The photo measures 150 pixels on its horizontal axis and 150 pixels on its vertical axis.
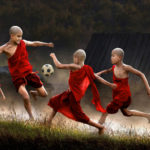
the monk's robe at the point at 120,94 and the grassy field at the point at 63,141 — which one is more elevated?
the monk's robe at the point at 120,94

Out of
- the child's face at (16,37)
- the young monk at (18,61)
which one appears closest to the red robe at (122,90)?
the young monk at (18,61)

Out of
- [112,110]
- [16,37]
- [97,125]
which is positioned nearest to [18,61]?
[16,37]

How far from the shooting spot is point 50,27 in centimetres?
2044

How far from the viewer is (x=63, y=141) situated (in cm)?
667

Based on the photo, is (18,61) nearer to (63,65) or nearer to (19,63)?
(19,63)

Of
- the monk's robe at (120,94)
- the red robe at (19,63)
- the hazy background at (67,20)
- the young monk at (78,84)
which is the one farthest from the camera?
the hazy background at (67,20)

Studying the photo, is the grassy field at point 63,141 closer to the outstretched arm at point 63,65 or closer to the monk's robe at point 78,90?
the monk's robe at point 78,90

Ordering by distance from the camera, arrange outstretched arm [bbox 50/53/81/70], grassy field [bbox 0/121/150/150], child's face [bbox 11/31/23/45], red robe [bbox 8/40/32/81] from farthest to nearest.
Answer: red robe [bbox 8/40/32/81]
child's face [bbox 11/31/23/45]
outstretched arm [bbox 50/53/81/70]
grassy field [bbox 0/121/150/150]

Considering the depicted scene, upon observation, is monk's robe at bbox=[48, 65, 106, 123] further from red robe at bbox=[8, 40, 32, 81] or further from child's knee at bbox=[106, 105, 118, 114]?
red robe at bbox=[8, 40, 32, 81]

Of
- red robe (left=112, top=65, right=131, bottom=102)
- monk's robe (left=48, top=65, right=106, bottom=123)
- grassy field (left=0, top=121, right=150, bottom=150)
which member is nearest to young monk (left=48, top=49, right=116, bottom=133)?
monk's robe (left=48, top=65, right=106, bottom=123)

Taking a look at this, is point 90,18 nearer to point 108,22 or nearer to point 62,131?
point 108,22

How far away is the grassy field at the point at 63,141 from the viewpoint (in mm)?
6598

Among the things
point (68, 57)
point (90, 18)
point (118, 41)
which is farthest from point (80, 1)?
point (118, 41)

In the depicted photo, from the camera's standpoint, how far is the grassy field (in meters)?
6.60
